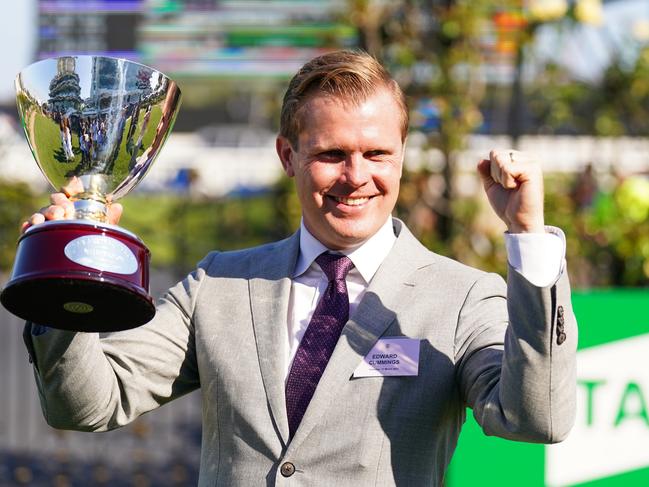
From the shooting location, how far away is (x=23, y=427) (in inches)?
270

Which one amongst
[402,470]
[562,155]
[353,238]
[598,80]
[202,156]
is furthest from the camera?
[202,156]

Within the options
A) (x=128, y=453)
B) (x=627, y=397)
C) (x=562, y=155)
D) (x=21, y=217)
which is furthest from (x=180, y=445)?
(x=562, y=155)

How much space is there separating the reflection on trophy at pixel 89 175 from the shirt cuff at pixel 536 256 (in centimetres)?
71

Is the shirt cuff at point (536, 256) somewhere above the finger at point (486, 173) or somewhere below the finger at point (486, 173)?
below

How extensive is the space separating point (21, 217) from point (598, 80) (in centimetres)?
390

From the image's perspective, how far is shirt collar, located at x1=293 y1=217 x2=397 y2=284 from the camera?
2625 millimetres

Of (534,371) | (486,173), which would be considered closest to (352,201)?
(486,173)

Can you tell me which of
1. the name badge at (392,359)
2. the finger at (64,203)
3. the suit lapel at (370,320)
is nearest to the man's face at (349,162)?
the suit lapel at (370,320)

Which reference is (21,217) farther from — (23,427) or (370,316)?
(370,316)

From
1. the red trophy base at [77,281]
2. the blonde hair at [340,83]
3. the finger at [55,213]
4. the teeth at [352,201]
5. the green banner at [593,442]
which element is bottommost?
the green banner at [593,442]

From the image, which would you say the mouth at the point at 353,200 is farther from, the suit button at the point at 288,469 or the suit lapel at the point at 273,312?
the suit button at the point at 288,469

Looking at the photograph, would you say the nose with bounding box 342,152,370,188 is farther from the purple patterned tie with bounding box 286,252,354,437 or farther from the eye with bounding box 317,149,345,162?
the purple patterned tie with bounding box 286,252,354,437

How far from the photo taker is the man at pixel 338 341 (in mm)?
Answer: 2330

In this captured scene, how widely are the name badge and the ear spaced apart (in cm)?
46
